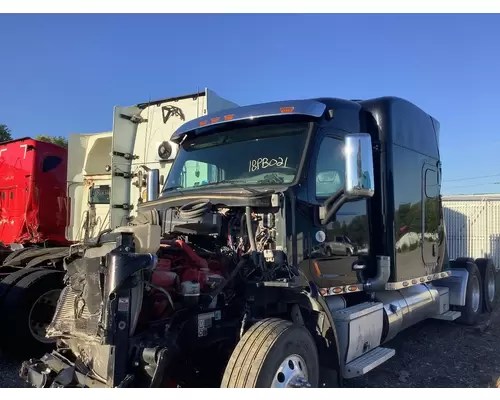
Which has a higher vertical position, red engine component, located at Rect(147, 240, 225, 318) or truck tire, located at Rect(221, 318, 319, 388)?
red engine component, located at Rect(147, 240, 225, 318)

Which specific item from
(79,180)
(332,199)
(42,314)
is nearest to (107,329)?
(332,199)

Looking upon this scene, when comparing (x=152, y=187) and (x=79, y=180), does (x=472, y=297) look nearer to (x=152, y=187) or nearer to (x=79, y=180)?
(x=152, y=187)

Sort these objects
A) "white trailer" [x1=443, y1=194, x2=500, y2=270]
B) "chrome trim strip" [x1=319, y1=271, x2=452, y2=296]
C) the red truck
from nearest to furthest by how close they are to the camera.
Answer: "chrome trim strip" [x1=319, y1=271, x2=452, y2=296] → the red truck → "white trailer" [x1=443, y1=194, x2=500, y2=270]

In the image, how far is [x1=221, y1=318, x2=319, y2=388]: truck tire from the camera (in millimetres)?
3131

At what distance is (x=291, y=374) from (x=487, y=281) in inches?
270

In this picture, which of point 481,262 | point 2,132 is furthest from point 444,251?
point 2,132

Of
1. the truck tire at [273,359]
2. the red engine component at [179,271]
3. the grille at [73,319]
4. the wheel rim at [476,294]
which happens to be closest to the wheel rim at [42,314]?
the grille at [73,319]

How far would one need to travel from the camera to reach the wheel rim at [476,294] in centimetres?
821

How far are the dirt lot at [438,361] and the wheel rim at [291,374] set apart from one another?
63.1 inches

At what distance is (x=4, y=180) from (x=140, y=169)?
3.31 m

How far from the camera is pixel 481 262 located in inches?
359

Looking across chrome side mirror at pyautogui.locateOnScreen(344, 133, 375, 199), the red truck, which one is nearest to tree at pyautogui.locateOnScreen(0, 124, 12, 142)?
the red truck

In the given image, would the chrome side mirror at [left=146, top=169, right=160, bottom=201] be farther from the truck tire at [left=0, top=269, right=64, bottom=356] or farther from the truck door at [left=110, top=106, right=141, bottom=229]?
the truck door at [left=110, top=106, right=141, bottom=229]

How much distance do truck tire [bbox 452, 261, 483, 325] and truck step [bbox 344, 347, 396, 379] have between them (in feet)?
11.9
